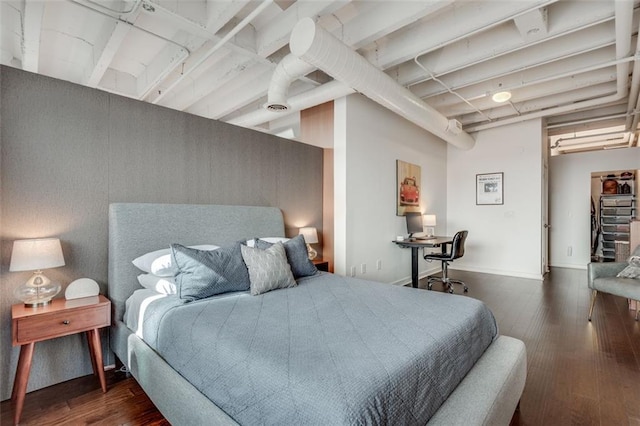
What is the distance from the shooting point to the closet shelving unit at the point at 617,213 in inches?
302

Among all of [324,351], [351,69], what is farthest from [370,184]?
[324,351]

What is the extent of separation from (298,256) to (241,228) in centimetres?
73

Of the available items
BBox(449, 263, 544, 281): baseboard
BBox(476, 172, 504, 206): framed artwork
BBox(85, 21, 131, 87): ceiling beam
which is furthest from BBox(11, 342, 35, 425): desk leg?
BBox(476, 172, 504, 206): framed artwork

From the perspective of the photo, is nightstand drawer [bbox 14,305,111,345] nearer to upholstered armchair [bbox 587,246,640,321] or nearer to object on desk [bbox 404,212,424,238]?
object on desk [bbox 404,212,424,238]

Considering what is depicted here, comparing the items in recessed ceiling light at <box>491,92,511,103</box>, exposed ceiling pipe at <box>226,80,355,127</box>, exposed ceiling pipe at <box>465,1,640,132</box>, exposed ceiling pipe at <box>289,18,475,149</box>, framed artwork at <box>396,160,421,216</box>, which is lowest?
framed artwork at <box>396,160,421,216</box>

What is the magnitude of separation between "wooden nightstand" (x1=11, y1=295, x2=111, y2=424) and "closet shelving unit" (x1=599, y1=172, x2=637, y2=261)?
34.1ft

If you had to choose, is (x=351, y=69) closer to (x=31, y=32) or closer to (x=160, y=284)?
(x=160, y=284)

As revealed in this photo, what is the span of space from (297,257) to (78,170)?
1.82 meters

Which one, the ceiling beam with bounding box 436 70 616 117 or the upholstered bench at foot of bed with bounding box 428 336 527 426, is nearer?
the upholstered bench at foot of bed with bounding box 428 336 527 426

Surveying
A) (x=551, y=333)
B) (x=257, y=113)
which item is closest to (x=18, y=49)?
(x=257, y=113)

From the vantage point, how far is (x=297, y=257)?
279 centimetres

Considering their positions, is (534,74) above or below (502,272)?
above

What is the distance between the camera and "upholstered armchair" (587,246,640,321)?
2.98m

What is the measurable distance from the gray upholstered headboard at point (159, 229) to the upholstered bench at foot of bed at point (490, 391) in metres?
2.26
